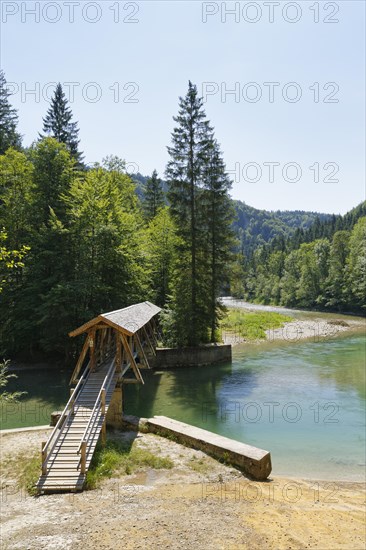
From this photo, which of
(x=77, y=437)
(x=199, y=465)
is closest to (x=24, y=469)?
(x=77, y=437)

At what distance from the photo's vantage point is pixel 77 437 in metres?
12.0

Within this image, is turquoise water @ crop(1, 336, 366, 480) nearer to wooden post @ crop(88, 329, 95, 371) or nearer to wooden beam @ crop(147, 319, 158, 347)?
wooden beam @ crop(147, 319, 158, 347)

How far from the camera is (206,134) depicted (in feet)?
106

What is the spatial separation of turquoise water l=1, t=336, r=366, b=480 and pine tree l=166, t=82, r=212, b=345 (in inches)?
237

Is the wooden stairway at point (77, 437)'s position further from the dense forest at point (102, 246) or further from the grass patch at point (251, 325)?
the grass patch at point (251, 325)

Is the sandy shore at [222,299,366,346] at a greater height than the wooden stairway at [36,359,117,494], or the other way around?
the wooden stairway at [36,359,117,494]

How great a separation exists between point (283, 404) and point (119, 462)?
36.9 feet

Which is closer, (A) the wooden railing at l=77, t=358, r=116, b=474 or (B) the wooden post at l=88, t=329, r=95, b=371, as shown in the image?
(A) the wooden railing at l=77, t=358, r=116, b=474

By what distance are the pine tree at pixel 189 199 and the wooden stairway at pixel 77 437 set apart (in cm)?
1627

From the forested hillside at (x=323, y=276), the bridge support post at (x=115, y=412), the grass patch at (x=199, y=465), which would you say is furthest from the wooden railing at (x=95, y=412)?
the forested hillside at (x=323, y=276)

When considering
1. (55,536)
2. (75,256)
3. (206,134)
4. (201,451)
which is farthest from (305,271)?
(55,536)

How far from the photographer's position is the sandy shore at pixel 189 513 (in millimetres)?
7715

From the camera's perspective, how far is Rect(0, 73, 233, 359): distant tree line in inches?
1093

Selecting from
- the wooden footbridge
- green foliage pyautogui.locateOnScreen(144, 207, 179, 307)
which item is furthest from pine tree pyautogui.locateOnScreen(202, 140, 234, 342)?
the wooden footbridge
